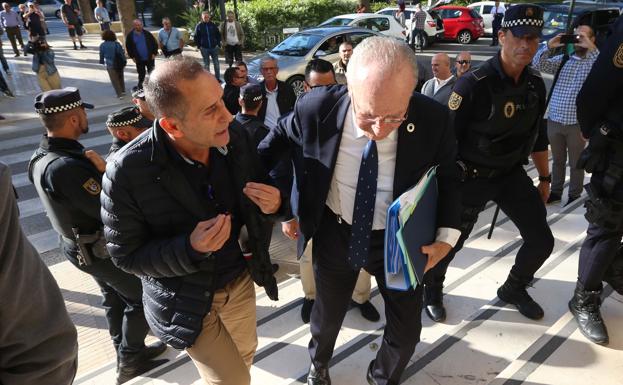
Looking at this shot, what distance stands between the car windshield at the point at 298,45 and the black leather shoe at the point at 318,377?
372 inches

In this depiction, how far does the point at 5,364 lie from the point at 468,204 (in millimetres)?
2496

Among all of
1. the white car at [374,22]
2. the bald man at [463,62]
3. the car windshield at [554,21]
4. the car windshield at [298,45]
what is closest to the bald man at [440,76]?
the bald man at [463,62]

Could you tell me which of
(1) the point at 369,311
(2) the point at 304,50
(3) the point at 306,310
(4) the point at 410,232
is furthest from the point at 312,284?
(2) the point at 304,50

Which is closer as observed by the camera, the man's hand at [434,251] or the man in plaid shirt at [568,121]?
the man's hand at [434,251]

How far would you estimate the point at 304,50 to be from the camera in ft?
36.1

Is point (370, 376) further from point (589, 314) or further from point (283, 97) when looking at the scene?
point (283, 97)

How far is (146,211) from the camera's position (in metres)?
1.79

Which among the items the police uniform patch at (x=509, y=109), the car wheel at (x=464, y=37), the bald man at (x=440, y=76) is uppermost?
the police uniform patch at (x=509, y=109)

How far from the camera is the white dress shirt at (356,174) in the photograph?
6.43 feet

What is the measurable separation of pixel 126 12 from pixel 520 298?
15.2 meters

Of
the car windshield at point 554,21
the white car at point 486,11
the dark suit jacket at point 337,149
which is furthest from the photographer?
the white car at point 486,11

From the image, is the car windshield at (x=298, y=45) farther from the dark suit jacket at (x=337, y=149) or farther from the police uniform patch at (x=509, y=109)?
the dark suit jacket at (x=337, y=149)

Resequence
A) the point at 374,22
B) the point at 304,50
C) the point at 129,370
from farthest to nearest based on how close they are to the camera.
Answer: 1. the point at 374,22
2. the point at 304,50
3. the point at 129,370

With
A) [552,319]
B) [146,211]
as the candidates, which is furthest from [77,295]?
[552,319]
